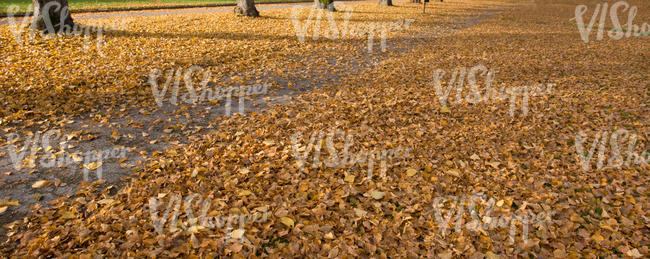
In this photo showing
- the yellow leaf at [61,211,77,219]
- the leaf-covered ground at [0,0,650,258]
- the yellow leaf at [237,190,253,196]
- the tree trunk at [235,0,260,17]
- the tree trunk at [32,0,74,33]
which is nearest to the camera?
the leaf-covered ground at [0,0,650,258]

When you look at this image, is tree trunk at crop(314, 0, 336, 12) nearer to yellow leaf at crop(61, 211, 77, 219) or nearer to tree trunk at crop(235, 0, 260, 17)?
tree trunk at crop(235, 0, 260, 17)

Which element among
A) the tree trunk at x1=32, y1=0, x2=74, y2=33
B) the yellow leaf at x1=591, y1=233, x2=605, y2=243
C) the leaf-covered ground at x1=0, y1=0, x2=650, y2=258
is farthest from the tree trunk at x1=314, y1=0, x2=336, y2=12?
the yellow leaf at x1=591, y1=233, x2=605, y2=243

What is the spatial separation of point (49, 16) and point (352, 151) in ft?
33.8

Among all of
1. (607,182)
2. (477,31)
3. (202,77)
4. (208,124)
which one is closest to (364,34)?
(477,31)

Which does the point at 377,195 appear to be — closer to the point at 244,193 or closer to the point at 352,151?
the point at 352,151

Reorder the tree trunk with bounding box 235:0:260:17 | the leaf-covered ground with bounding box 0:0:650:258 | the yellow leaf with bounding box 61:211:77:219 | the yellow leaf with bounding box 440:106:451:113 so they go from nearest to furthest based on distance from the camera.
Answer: the leaf-covered ground with bounding box 0:0:650:258, the yellow leaf with bounding box 61:211:77:219, the yellow leaf with bounding box 440:106:451:113, the tree trunk with bounding box 235:0:260:17

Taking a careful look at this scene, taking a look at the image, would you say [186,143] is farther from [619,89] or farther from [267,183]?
[619,89]

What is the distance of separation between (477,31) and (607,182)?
12.9 metres

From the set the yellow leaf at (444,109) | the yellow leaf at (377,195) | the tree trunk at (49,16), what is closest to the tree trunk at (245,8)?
the tree trunk at (49,16)

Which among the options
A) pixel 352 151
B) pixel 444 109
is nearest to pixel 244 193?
pixel 352 151

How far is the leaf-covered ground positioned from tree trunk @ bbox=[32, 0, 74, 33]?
2.82 ft

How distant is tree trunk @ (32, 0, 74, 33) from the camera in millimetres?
9719

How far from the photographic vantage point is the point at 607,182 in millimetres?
4117

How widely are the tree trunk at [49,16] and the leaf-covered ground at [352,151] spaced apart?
861 mm
